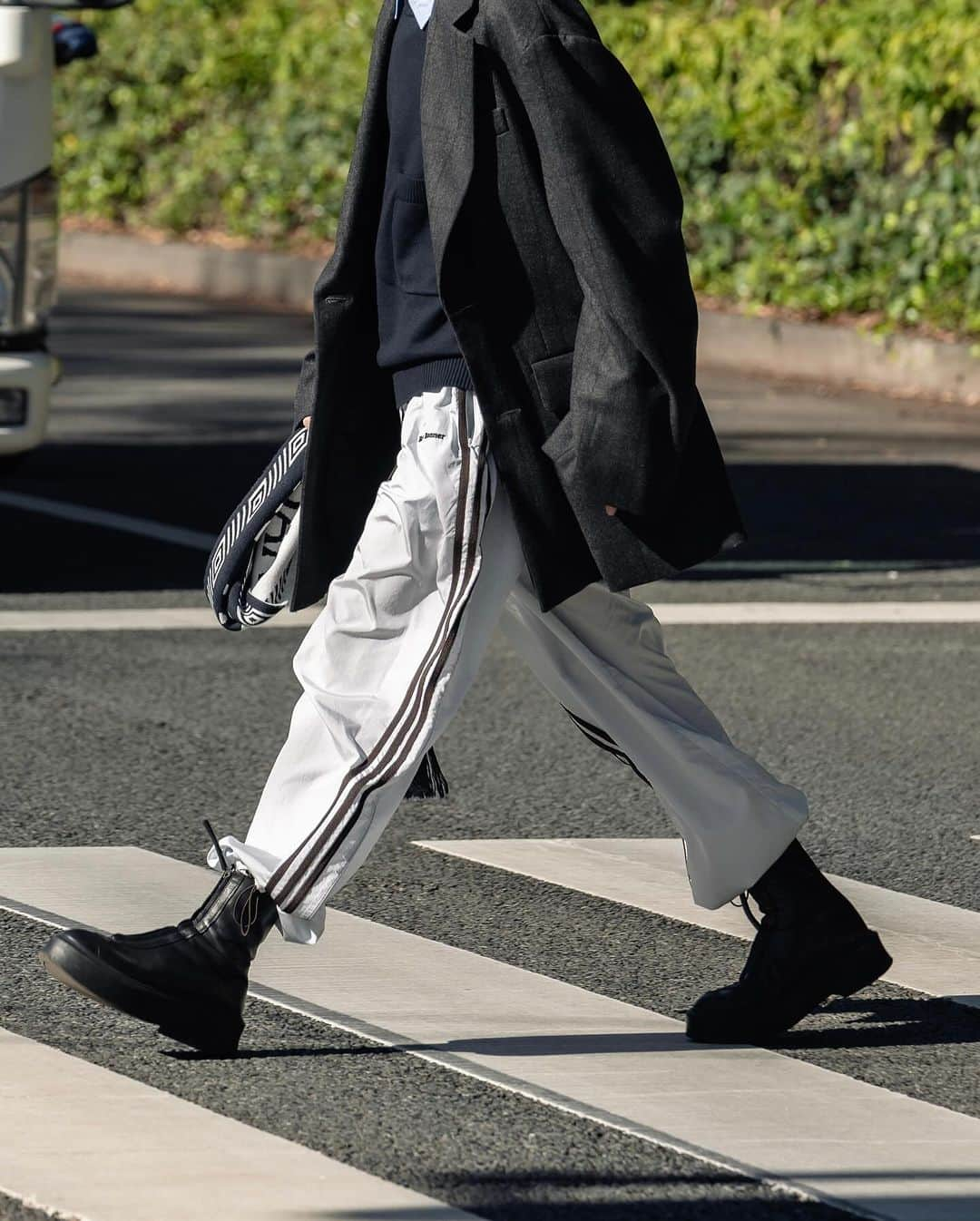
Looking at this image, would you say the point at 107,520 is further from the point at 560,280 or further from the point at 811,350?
the point at 811,350

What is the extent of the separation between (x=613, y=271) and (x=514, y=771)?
2.39 m

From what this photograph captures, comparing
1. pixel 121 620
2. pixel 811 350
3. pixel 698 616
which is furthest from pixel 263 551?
pixel 811 350

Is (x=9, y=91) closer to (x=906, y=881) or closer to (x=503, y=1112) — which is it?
(x=906, y=881)

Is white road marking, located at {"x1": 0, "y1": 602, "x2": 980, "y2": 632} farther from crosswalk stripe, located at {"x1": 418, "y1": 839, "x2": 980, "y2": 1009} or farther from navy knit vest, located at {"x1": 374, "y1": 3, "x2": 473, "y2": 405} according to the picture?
navy knit vest, located at {"x1": 374, "y1": 3, "x2": 473, "y2": 405}

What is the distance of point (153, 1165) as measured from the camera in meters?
3.43

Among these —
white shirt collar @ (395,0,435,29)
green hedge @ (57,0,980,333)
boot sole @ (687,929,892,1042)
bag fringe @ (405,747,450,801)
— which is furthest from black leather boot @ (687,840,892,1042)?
green hedge @ (57,0,980,333)

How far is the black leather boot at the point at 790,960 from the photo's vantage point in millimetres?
4086

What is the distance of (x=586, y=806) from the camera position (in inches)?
225

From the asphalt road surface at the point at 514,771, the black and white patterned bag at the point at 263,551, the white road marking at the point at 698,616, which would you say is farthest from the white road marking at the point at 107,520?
the black and white patterned bag at the point at 263,551

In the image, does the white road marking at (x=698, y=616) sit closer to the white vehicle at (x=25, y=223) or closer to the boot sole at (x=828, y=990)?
the white vehicle at (x=25, y=223)

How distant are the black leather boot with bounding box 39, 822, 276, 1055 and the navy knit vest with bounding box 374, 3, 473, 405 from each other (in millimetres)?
769

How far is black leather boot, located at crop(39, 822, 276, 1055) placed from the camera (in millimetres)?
3844

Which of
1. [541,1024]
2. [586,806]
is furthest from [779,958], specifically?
[586,806]

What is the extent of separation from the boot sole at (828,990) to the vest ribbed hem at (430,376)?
40.4 inches
